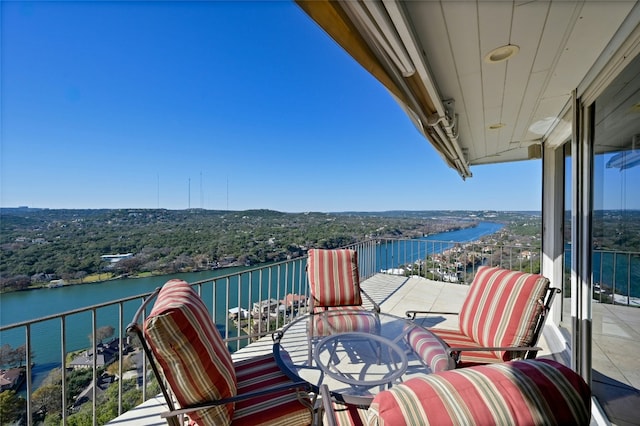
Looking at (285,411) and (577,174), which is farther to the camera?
(577,174)

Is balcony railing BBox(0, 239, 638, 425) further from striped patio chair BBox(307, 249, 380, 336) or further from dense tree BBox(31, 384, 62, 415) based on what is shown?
striped patio chair BBox(307, 249, 380, 336)

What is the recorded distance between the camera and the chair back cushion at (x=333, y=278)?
3326 mm

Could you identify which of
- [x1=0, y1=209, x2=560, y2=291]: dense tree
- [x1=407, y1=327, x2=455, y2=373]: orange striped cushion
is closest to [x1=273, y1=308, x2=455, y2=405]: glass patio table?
[x1=407, y1=327, x2=455, y2=373]: orange striped cushion

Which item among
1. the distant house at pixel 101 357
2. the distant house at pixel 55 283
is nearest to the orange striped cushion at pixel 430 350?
the distant house at pixel 101 357

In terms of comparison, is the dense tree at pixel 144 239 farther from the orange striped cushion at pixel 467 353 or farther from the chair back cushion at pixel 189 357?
the chair back cushion at pixel 189 357

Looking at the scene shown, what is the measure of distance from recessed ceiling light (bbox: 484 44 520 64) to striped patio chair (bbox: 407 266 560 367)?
167cm

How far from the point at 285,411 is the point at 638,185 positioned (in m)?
2.48

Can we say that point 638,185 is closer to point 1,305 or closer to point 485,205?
point 1,305

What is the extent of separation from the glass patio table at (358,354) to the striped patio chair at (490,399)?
94 centimetres

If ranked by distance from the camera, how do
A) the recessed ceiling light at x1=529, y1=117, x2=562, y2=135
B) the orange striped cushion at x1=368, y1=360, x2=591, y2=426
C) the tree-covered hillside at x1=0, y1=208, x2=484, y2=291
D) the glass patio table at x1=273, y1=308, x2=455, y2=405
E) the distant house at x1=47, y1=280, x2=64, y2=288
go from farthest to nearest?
the tree-covered hillside at x1=0, y1=208, x2=484, y2=291 → the distant house at x1=47, y1=280, x2=64, y2=288 → the recessed ceiling light at x1=529, y1=117, x2=562, y2=135 → the glass patio table at x1=273, y1=308, x2=455, y2=405 → the orange striped cushion at x1=368, y1=360, x2=591, y2=426

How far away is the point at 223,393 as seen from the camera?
1371mm

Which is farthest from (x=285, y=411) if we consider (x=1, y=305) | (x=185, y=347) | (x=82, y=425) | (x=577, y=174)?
(x=1, y=305)

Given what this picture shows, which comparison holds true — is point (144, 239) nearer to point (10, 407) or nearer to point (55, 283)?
point (55, 283)

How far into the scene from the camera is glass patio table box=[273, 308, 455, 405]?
1.68 m
